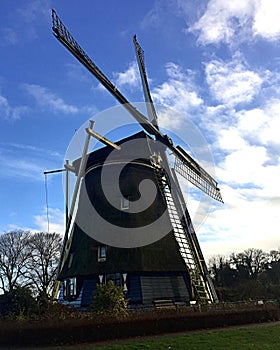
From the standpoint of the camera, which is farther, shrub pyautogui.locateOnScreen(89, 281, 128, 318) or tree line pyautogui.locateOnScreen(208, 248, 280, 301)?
tree line pyautogui.locateOnScreen(208, 248, 280, 301)

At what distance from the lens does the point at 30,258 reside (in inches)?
1538

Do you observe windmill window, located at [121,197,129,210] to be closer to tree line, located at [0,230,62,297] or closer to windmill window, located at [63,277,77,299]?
windmill window, located at [63,277,77,299]

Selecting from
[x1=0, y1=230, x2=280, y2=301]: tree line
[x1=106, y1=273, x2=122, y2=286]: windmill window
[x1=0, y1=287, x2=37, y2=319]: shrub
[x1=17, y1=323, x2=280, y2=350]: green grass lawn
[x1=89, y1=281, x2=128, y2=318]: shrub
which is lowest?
[x1=17, y1=323, x2=280, y2=350]: green grass lawn

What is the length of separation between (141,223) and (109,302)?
5500mm

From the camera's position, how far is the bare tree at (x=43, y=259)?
123 ft

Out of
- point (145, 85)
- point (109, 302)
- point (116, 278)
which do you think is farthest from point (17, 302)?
point (145, 85)

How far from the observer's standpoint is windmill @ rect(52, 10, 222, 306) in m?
17.1

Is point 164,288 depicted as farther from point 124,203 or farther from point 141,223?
point 124,203

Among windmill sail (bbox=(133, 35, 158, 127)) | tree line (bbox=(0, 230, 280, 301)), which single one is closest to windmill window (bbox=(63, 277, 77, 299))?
windmill sail (bbox=(133, 35, 158, 127))

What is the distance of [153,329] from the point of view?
12.6 metres

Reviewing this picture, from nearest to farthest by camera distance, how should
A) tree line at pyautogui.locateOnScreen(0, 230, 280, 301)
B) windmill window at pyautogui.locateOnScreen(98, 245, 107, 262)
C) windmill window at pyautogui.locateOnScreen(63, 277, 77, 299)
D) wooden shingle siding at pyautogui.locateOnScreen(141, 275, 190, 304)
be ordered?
wooden shingle siding at pyautogui.locateOnScreen(141, 275, 190, 304), windmill window at pyautogui.locateOnScreen(98, 245, 107, 262), windmill window at pyautogui.locateOnScreen(63, 277, 77, 299), tree line at pyautogui.locateOnScreen(0, 230, 280, 301)

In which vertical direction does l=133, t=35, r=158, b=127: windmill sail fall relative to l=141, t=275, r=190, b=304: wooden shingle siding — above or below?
above

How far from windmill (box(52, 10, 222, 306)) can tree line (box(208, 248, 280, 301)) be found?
8.86 meters

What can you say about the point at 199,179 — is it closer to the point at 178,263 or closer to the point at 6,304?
the point at 178,263
